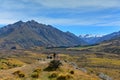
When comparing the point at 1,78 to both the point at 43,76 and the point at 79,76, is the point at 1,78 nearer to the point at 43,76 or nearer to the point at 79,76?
the point at 43,76

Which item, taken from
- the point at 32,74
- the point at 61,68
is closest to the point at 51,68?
the point at 61,68

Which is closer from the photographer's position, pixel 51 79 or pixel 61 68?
pixel 51 79

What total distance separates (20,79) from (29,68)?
30.0ft

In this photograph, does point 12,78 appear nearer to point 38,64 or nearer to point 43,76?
point 43,76

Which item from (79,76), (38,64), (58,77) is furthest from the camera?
(38,64)

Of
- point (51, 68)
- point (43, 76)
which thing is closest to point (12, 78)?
point (43, 76)

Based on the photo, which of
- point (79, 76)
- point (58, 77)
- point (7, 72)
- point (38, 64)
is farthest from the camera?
point (38, 64)

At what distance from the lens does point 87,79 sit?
163ft

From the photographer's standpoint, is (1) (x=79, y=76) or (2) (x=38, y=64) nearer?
(1) (x=79, y=76)

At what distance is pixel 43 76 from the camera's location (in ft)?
171

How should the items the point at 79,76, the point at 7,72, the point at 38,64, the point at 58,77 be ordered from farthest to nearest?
the point at 38,64, the point at 7,72, the point at 79,76, the point at 58,77

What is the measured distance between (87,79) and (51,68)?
9.95 m

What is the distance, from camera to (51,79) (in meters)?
49.9

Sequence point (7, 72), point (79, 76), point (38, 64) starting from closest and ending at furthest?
point (79, 76), point (7, 72), point (38, 64)
